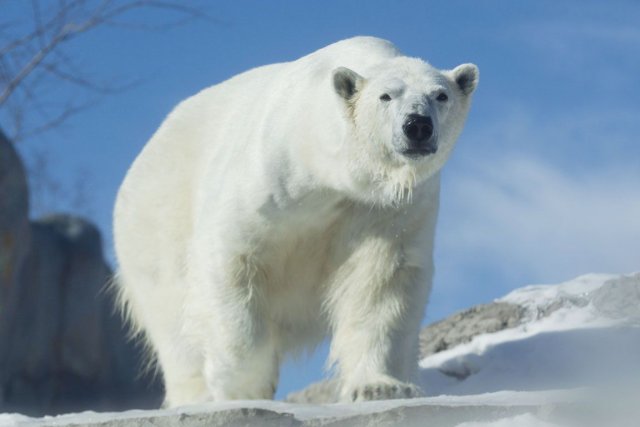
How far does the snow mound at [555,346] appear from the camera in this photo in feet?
20.3

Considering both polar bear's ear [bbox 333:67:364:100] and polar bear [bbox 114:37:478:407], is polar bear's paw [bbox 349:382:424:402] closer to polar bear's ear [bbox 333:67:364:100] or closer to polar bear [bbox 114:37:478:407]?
polar bear [bbox 114:37:478:407]

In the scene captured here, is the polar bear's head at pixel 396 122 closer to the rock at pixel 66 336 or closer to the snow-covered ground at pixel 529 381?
the snow-covered ground at pixel 529 381

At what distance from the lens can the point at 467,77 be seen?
4.79 metres

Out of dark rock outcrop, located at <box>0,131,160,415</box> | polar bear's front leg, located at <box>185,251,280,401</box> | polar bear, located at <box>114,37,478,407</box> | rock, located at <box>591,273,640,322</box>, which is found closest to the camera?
polar bear, located at <box>114,37,478,407</box>

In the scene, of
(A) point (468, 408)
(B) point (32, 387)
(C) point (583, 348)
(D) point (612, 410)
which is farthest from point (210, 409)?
(B) point (32, 387)

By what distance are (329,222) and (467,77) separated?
0.78m

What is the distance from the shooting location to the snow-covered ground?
11.4 feet

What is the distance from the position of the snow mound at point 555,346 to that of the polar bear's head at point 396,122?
1.77 m

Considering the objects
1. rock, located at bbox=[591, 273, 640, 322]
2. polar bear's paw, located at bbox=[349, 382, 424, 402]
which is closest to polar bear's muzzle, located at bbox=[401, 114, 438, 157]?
polar bear's paw, located at bbox=[349, 382, 424, 402]

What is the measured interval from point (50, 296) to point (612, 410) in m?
10.4

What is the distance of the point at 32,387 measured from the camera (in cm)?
1289

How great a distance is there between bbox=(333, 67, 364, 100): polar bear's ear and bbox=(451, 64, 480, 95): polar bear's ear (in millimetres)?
420

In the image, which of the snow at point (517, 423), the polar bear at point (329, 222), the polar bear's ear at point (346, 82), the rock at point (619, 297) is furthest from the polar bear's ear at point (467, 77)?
the rock at point (619, 297)

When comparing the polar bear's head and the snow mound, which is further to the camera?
the snow mound
